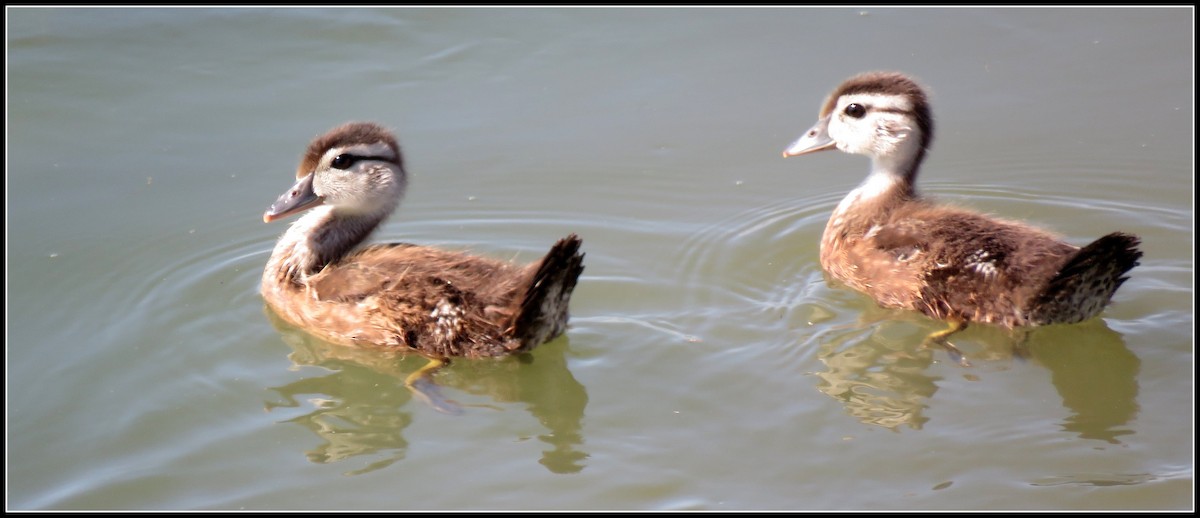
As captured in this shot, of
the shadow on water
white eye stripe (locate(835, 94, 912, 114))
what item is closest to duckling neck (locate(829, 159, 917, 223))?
white eye stripe (locate(835, 94, 912, 114))

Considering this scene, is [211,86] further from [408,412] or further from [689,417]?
[689,417]

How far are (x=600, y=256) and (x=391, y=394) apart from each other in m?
1.80

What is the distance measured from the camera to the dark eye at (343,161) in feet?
22.1

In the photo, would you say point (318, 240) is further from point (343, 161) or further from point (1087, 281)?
point (1087, 281)

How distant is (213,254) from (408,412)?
2.27 m

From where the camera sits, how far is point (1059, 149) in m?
8.52

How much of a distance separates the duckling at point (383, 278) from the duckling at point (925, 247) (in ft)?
5.97

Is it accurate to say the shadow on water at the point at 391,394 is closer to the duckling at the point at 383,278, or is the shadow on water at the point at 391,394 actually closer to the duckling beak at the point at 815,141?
the duckling at the point at 383,278

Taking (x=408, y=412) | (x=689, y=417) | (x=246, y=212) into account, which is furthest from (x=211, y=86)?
(x=689, y=417)

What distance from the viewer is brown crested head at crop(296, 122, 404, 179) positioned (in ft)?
22.2

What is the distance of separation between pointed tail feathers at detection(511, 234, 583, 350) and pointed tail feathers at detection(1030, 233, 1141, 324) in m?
2.28

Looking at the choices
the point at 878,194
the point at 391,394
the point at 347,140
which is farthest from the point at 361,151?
the point at 878,194

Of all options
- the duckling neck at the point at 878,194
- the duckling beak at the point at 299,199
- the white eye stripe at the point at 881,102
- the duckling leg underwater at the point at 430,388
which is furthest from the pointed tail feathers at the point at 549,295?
the white eye stripe at the point at 881,102

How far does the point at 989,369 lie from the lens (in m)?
6.03
